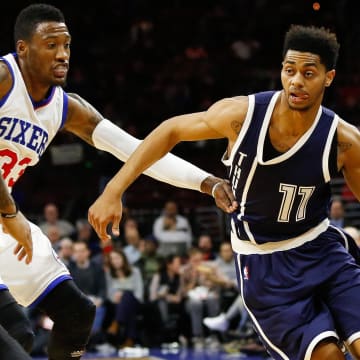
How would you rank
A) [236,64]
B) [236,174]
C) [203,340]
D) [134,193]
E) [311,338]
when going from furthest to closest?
[236,64] < [134,193] < [203,340] < [236,174] < [311,338]

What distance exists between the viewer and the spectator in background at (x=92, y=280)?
453 inches

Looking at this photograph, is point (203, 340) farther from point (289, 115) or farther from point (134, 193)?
point (289, 115)

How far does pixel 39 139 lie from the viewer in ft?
17.3

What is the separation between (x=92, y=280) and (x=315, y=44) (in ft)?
24.9

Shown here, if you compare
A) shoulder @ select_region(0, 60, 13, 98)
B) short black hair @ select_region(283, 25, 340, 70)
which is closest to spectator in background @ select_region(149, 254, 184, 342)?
shoulder @ select_region(0, 60, 13, 98)

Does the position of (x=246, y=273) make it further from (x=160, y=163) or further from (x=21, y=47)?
(x=21, y=47)

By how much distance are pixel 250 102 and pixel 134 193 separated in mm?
Answer: 11392

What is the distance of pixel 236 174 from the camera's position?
4.69 meters

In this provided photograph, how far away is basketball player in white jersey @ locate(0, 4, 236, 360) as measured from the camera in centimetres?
516

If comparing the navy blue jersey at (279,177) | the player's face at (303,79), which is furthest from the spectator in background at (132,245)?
the player's face at (303,79)

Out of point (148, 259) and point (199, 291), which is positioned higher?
point (148, 259)

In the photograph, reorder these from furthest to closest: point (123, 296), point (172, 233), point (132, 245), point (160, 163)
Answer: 1. point (172, 233)
2. point (132, 245)
3. point (123, 296)
4. point (160, 163)

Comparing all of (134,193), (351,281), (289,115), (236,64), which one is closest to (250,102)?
(289,115)

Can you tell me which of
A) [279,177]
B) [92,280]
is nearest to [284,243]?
[279,177]
